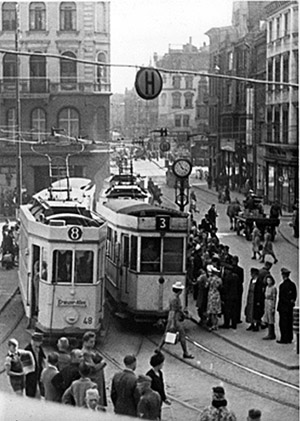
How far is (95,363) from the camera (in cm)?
473

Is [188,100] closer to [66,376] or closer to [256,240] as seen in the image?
[256,240]

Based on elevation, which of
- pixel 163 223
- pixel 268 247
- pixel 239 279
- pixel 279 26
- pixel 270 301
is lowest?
pixel 270 301

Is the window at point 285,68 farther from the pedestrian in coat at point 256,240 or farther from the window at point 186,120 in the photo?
the pedestrian in coat at point 256,240

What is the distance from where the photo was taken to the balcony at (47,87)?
17.7 ft

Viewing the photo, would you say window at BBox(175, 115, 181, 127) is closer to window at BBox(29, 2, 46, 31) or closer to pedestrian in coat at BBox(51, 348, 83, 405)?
window at BBox(29, 2, 46, 31)

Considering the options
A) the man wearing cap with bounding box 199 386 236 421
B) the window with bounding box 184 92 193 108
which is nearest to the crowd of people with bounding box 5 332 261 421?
the man wearing cap with bounding box 199 386 236 421

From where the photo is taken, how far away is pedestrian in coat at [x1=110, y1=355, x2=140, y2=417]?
435 cm

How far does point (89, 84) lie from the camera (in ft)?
17.6

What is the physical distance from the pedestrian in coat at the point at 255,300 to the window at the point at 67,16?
1806mm

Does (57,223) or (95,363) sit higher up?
(57,223)

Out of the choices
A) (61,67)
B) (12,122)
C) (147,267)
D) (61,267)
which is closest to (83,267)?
(61,267)

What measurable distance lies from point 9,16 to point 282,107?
58.4 inches

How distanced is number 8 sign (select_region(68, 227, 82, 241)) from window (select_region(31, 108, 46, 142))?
0.53 metres

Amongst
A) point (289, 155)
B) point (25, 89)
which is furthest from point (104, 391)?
point (25, 89)
